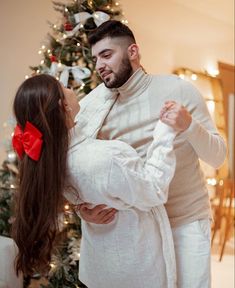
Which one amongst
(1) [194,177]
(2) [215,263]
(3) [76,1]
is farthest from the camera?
(2) [215,263]

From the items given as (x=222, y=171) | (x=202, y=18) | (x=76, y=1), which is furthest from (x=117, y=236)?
(x=202, y=18)

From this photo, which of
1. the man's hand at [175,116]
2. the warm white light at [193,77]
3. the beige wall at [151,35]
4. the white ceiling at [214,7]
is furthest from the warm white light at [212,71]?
the man's hand at [175,116]

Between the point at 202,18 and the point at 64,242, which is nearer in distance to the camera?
the point at 64,242

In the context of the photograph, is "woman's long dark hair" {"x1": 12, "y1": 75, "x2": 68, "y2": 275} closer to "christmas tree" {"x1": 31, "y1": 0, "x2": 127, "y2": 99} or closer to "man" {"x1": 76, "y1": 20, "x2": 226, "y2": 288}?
"man" {"x1": 76, "y1": 20, "x2": 226, "y2": 288}

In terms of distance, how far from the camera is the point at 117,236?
49.7 inches

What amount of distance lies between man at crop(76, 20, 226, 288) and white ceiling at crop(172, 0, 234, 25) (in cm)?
352

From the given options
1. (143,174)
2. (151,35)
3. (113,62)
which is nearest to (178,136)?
(143,174)

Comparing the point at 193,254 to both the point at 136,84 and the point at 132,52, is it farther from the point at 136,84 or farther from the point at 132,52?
the point at 132,52

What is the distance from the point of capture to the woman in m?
1.13

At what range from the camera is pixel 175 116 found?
1.12 m

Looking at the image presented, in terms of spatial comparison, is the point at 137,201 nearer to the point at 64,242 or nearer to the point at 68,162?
the point at 68,162

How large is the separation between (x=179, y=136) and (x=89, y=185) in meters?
0.39

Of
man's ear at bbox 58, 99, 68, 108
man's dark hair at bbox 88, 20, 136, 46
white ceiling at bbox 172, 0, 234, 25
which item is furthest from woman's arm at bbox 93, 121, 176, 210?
white ceiling at bbox 172, 0, 234, 25

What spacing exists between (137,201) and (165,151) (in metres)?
0.18
